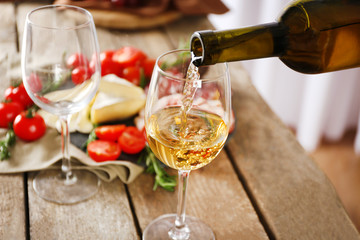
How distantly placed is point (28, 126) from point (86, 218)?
300 millimetres

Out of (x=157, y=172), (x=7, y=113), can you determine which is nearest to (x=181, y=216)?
(x=157, y=172)

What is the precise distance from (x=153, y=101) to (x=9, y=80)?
706 millimetres

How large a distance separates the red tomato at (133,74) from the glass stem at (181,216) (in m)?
0.50

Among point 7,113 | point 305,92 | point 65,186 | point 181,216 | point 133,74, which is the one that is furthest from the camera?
point 305,92

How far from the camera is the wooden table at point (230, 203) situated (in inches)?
36.4

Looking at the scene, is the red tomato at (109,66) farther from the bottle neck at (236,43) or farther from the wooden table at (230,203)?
the bottle neck at (236,43)

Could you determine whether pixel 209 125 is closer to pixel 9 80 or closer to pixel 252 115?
pixel 252 115

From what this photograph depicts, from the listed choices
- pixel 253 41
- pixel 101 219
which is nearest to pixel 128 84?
pixel 101 219

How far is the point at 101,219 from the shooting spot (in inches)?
36.9

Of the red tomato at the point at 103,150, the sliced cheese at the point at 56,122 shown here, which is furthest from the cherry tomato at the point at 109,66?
the red tomato at the point at 103,150

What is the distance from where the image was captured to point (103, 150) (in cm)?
108

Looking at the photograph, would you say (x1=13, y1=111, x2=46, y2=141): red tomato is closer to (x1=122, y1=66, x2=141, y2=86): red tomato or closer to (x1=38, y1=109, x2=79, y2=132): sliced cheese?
(x1=38, y1=109, x2=79, y2=132): sliced cheese

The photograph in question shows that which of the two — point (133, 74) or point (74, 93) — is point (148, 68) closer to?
point (133, 74)

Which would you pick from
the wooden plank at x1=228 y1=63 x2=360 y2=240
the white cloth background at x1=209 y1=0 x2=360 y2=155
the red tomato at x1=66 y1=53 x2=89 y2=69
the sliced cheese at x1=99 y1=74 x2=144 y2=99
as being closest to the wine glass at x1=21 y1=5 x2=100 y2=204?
the red tomato at x1=66 y1=53 x2=89 y2=69
